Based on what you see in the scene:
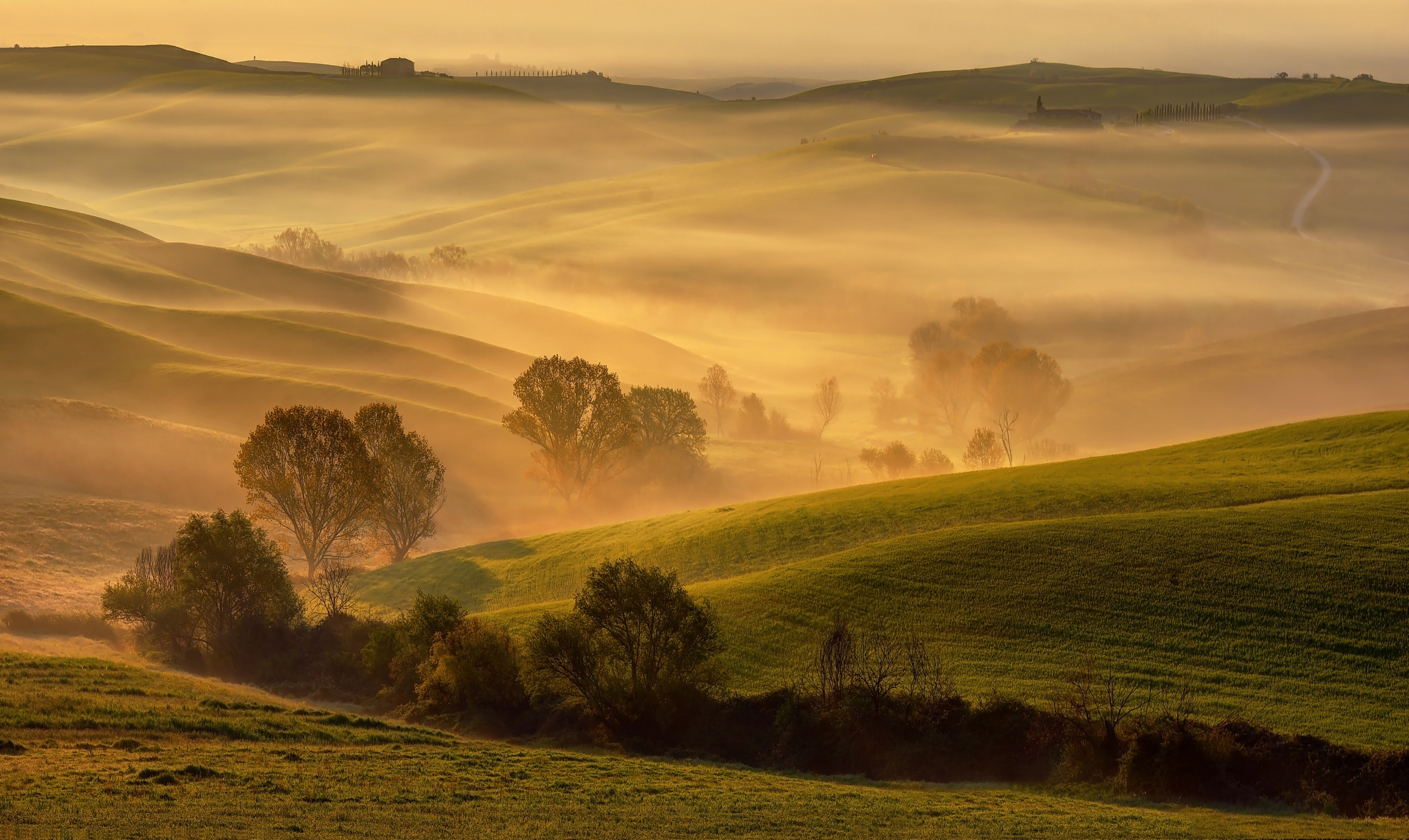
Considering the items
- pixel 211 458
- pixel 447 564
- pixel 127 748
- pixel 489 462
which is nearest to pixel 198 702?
pixel 127 748

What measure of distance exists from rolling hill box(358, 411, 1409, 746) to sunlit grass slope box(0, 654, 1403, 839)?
9.08m

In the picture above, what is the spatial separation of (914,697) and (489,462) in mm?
98870

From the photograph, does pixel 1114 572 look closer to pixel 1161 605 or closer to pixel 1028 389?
pixel 1161 605

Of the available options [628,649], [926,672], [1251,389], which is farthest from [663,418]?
[1251,389]

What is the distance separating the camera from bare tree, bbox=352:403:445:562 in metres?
94.8

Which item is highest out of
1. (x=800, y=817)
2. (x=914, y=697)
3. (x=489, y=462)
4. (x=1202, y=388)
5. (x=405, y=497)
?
(x=1202, y=388)

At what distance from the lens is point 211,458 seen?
122 metres

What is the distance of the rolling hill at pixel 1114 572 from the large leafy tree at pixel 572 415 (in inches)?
1201

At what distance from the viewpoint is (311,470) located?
8756 centimetres

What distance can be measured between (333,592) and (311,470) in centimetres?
1299

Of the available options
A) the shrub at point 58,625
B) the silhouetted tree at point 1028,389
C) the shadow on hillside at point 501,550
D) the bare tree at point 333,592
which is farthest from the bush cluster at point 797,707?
the silhouetted tree at point 1028,389

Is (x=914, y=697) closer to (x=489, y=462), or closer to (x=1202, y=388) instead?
(x=489, y=462)

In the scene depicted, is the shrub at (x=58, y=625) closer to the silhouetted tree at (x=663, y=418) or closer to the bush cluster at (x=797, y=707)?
the bush cluster at (x=797, y=707)

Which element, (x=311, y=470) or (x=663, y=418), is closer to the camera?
(x=311, y=470)
